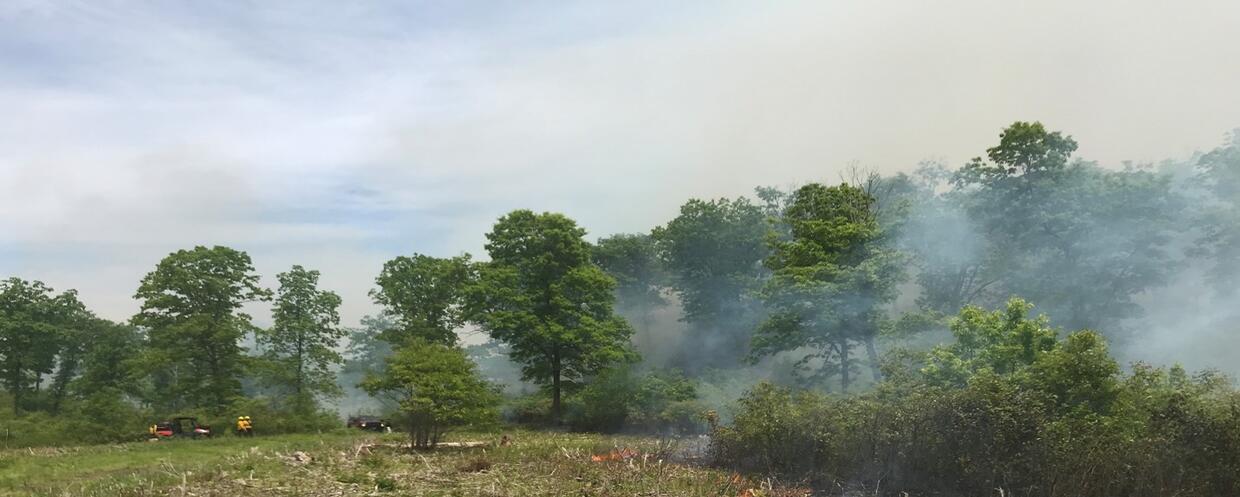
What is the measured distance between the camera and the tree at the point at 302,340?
41.6 meters

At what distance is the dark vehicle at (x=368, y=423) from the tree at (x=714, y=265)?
2371 cm

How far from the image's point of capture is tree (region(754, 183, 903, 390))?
3131 centimetres

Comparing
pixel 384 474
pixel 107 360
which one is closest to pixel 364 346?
pixel 107 360

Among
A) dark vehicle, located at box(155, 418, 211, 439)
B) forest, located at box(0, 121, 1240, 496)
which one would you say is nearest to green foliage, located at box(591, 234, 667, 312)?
forest, located at box(0, 121, 1240, 496)

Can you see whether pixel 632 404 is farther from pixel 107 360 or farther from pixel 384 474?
pixel 107 360

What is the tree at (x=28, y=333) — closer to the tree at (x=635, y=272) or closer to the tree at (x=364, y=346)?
the tree at (x=364, y=346)

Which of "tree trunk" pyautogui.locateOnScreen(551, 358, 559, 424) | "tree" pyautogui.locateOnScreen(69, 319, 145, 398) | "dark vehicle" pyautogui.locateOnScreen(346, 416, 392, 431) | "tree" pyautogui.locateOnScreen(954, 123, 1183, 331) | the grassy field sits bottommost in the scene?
the grassy field

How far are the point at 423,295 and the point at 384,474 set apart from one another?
28653 mm

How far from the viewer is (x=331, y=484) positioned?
16.6 m

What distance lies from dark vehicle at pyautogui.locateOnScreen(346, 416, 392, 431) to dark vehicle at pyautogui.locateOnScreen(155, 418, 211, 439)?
8180mm

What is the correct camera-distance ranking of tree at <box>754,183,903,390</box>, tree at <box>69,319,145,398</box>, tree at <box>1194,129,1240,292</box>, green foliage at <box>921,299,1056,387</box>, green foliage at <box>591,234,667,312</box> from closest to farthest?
green foliage at <box>921,299,1056,387</box>
tree at <box>754,183,903,390</box>
tree at <box>1194,129,1240,292</box>
tree at <box>69,319,145,398</box>
green foliage at <box>591,234,667,312</box>

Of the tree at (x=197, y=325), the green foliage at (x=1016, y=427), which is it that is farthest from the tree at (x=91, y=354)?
the green foliage at (x=1016, y=427)

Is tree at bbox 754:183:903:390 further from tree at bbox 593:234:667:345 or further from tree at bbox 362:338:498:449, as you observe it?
tree at bbox 593:234:667:345

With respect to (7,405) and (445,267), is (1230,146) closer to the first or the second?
(445,267)
